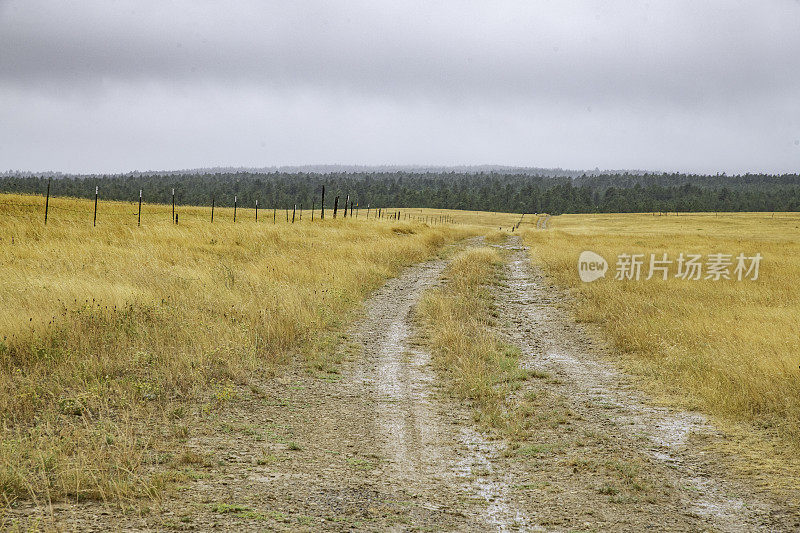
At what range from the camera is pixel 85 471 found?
15.7 feet

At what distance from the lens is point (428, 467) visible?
552 centimetres

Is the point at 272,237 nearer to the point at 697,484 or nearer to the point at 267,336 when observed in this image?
the point at 267,336

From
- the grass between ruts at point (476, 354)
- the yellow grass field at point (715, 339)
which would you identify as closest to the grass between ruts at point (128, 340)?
the grass between ruts at point (476, 354)

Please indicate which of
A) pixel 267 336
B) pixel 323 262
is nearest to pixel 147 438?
pixel 267 336

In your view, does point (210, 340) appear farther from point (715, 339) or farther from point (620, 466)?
point (715, 339)

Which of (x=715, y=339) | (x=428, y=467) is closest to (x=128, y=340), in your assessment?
(x=428, y=467)

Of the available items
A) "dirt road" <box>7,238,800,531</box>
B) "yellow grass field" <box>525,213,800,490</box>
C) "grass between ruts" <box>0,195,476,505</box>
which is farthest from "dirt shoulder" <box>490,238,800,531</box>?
"grass between ruts" <box>0,195,476,505</box>

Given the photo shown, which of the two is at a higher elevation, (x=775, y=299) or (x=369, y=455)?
(x=775, y=299)

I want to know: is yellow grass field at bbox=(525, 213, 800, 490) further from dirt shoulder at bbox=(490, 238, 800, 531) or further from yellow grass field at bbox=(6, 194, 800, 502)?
dirt shoulder at bbox=(490, 238, 800, 531)

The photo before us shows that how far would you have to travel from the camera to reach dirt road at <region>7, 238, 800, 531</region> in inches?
175

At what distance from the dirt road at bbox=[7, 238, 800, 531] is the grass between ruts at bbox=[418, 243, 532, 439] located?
0.26 m

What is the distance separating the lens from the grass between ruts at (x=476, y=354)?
712 centimetres

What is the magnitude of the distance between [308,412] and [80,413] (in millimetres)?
2479

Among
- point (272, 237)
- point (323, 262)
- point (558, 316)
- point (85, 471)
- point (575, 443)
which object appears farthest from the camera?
point (272, 237)
